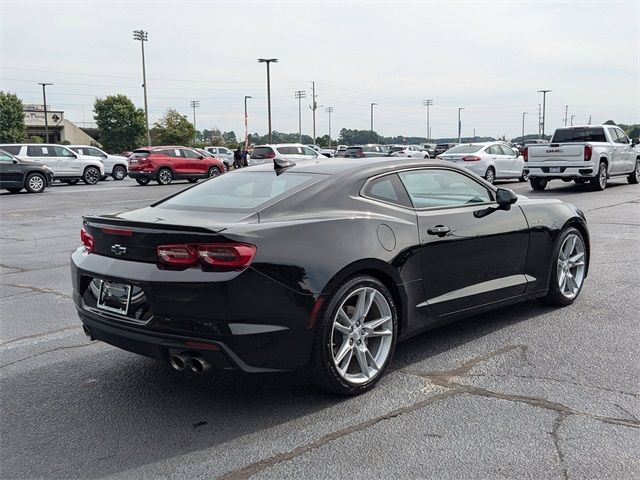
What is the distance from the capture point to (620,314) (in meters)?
5.54

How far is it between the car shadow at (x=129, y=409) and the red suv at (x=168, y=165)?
23790 mm

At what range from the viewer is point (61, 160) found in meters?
27.2

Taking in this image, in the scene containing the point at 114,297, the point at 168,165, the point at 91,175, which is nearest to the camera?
the point at 114,297

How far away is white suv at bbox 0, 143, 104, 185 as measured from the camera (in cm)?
2630

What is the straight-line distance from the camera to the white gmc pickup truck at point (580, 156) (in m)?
18.2

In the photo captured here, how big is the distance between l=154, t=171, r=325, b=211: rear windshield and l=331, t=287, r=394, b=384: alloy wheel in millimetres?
831

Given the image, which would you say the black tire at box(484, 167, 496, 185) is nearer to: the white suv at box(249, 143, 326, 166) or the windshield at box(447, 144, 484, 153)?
the windshield at box(447, 144, 484, 153)

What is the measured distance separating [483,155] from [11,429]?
20.1m

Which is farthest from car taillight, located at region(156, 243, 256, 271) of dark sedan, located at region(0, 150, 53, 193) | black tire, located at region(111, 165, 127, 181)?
black tire, located at region(111, 165, 127, 181)

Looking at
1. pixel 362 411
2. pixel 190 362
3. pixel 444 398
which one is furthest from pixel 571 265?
pixel 190 362

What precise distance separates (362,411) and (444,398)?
0.52 m

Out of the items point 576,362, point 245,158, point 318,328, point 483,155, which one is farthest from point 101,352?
point 245,158

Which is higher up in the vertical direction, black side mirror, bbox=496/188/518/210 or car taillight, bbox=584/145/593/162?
car taillight, bbox=584/145/593/162

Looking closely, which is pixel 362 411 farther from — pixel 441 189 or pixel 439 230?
pixel 441 189
